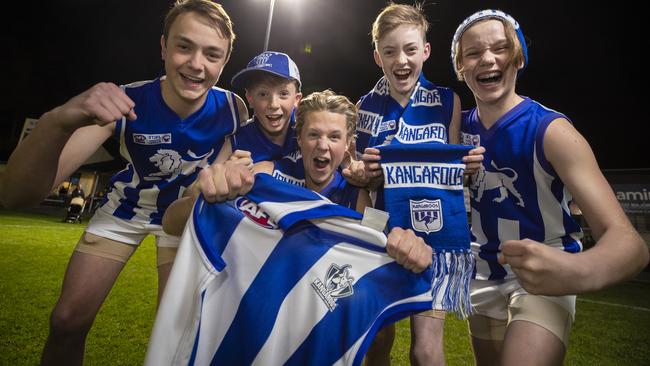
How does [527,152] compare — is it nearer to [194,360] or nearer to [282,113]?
[282,113]

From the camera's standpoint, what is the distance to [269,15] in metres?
6.97

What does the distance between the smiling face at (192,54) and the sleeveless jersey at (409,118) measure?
1.11 meters

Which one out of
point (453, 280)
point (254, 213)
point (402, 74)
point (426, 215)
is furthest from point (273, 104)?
point (453, 280)

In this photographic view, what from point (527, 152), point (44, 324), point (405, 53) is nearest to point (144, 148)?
point (405, 53)

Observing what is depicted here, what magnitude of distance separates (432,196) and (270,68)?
4.69 ft

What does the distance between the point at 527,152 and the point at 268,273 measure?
146cm

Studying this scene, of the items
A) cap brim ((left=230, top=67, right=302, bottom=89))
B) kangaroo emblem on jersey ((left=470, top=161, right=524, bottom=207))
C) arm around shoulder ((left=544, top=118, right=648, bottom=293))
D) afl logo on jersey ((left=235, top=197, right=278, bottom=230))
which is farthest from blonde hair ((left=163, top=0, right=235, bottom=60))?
arm around shoulder ((left=544, top=118, right=648, bottom=293))

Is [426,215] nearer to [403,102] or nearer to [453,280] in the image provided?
[453,280]

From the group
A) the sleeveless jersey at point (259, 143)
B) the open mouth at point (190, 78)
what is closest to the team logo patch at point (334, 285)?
the sleeveless jersey at point (259, 143)

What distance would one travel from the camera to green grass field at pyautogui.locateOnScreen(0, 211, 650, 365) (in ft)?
10.7

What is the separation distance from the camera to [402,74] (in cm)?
255

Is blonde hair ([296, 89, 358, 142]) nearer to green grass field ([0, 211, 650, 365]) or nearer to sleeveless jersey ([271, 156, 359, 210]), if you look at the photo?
sleeveless jersey ([271, 156, 359, 210])

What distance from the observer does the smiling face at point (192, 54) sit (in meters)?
2.22

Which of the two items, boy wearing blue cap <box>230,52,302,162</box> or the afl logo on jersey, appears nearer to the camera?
the afl logo on jersey
